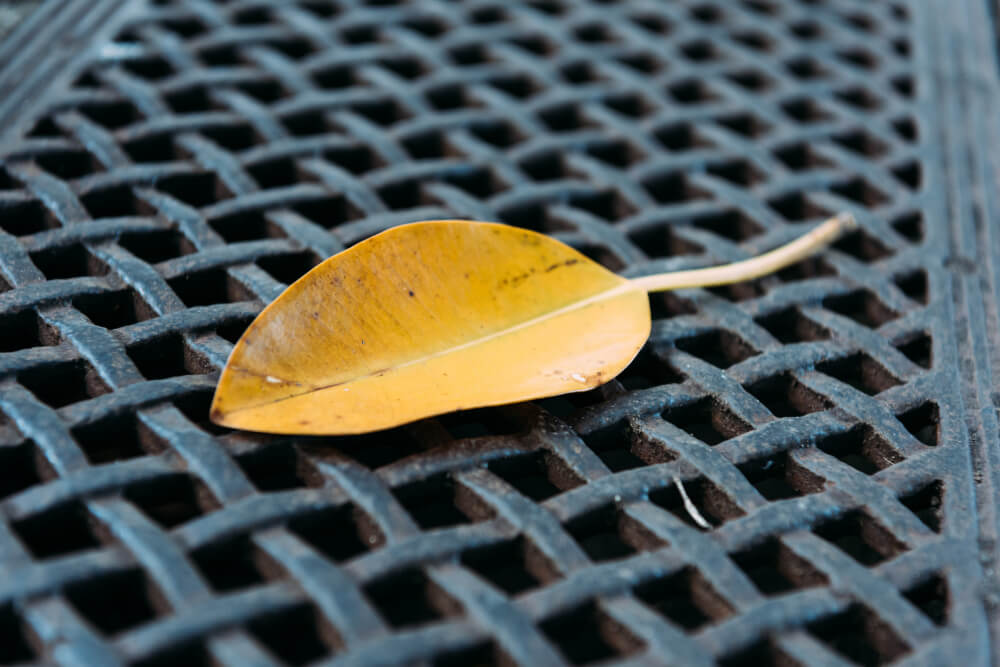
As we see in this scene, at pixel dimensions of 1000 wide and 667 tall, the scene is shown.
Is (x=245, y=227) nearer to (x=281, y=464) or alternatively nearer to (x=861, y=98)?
(x=281, y=464)

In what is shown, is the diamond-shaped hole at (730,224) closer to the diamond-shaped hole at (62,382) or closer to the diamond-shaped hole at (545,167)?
the diamond-shaped hole at (545,167)

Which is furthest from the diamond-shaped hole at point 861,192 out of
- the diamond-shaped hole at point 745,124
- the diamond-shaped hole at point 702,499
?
the diamond-shaped hole at point 702,499

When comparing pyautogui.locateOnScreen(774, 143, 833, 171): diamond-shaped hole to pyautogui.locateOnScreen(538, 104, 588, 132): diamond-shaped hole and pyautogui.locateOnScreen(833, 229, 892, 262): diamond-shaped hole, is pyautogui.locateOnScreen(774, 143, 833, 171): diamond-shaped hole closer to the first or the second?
pyautogui.locateOnScreen(833, 229, 892, 262): diamond-shaped hole

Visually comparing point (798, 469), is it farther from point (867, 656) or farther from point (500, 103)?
point (500, 103)

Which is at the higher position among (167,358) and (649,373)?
(167,358)

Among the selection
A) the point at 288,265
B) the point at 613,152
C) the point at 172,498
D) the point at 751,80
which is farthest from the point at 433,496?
the point at 751,80

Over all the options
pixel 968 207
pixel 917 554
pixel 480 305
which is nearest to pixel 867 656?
pixel 917 554

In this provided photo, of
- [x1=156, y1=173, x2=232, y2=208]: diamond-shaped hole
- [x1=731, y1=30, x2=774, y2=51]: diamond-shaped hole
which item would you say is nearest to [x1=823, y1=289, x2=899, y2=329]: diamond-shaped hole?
[x1=731, y1=30, x2=774, y2=51]: diamond-shaped hole
